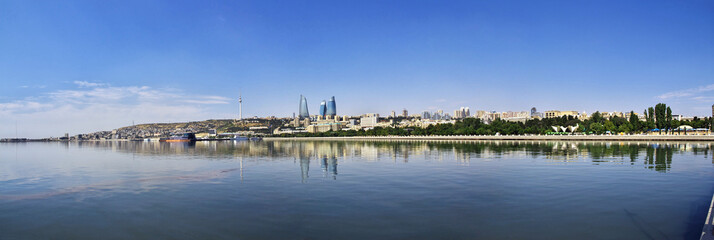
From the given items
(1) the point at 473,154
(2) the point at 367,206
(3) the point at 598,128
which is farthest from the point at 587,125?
(2) the point at 367,206

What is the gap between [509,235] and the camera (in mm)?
11742

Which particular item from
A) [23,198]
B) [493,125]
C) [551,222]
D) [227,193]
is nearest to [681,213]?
[551,222]

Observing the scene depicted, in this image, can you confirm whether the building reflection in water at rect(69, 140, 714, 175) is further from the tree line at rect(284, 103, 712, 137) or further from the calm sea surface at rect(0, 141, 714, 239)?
the tree line at rect(284, 103, 712, 137)

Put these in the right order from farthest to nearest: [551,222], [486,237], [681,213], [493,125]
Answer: [493,125] < [681,213] < [551,222] < [486,237]

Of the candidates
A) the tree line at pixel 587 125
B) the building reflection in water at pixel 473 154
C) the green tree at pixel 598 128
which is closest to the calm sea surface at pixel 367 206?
the building reflection in water at pixel 473 154

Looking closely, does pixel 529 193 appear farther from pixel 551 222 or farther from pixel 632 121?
pixel 632 121

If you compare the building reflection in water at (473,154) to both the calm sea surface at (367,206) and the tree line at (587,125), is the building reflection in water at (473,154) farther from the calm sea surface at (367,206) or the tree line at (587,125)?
the tree line at (587,125)

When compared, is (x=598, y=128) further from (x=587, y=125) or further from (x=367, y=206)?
(x=367, y=206)

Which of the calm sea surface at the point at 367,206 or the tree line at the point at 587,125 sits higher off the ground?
the tree line at the point at 587,125

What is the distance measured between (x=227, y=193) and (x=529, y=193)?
1321 cm

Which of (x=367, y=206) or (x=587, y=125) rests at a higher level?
(x=587, y=125)

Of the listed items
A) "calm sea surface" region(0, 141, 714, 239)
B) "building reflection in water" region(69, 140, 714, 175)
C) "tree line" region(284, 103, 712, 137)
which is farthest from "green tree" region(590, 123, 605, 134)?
"calm sea surface" region(0, 141, 714, 239)

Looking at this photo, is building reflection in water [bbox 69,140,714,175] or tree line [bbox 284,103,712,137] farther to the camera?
tree line [bbox 284,103,712,137]

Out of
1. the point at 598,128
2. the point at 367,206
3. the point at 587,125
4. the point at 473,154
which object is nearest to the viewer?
the point at 367,206
